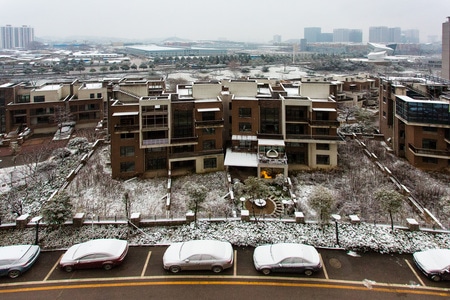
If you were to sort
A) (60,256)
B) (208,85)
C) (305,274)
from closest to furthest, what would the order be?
(305,274)
(60,256)
(208,85)

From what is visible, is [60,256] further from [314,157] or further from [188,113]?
[314,157]

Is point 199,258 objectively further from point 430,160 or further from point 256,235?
point 430,160

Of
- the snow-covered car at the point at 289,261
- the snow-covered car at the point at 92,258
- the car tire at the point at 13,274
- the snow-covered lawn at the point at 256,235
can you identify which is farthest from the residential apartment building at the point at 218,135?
the car tire at the point at 13,274

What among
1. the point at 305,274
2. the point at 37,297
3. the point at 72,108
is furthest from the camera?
the point at 72,108

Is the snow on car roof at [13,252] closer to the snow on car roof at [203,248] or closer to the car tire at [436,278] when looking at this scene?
the snow on car roof at [203,248]

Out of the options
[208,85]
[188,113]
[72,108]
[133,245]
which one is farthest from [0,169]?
[133,245]

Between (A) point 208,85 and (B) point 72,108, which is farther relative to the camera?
(B) point 72,108

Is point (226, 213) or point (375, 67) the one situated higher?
point (375, 67)
